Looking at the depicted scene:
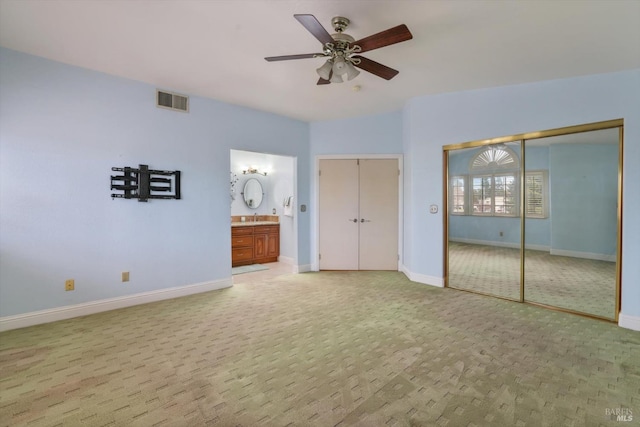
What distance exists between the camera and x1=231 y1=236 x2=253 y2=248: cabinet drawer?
237 inches

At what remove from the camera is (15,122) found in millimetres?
3088

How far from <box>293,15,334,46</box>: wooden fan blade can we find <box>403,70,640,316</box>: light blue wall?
275 centimetres

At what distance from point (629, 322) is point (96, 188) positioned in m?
6.13

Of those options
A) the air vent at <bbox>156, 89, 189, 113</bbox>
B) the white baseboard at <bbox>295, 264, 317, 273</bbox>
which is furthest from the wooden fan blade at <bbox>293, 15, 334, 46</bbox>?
the white baseboard at <bbox>295, 264, 317, 273</bbox>

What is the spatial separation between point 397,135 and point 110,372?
5.11 metres

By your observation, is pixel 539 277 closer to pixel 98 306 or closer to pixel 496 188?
pixel 496 188

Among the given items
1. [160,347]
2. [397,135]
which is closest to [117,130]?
[160,347]

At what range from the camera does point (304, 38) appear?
280 cm

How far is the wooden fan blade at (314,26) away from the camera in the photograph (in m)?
2.02

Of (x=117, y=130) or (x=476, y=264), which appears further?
(x=476, y=264)

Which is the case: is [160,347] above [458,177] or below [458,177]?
below

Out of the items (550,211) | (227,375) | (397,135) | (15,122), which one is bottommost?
(227,375)

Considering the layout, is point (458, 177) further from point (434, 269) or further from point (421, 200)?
point (434, 269)

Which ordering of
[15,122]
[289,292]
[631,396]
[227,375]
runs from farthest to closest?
[289,292], [15,122], [227,375], [631,396]
